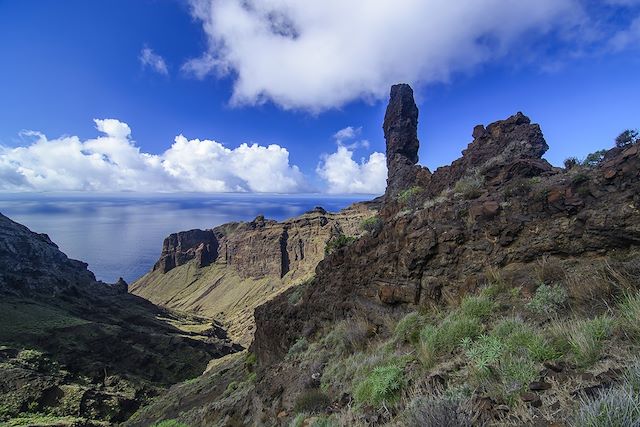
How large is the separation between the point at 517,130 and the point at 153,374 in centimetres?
5614

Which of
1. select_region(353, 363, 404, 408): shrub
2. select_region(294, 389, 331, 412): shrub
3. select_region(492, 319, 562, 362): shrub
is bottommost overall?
select_region(294, 389, 331, 412): shrub

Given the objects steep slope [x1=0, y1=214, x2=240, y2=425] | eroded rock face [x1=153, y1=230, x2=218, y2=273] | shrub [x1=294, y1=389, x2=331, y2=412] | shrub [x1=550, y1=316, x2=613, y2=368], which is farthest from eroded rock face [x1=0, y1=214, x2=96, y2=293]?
shrub [x1=550, y1=316, x2=613, y2=368]

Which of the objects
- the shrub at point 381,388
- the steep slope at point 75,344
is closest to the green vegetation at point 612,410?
the shrub at point 381,388

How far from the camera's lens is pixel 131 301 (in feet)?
289

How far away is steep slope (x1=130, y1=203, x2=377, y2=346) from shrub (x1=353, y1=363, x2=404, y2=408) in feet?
320

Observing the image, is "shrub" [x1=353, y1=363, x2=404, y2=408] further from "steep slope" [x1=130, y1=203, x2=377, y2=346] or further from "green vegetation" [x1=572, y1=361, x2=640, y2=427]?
"steep slope" [x1=130, y1=203, x2=377, y2=346]

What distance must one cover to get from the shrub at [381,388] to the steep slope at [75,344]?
35393 millimetres

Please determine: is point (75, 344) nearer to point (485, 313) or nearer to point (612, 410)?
point (485, 313)

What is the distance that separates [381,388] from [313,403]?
2.32m

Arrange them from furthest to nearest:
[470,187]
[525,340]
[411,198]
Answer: [411,198] < [470,187] < [525,340]

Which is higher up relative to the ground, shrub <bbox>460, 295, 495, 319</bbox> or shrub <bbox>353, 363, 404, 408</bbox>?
shrub <bbox>460, 295, 495, 319</bbox>

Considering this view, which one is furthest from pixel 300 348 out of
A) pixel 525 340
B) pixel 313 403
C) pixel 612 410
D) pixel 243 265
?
pixel 243 265

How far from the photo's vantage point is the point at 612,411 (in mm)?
2314

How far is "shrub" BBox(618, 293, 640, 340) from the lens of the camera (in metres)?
3.66
